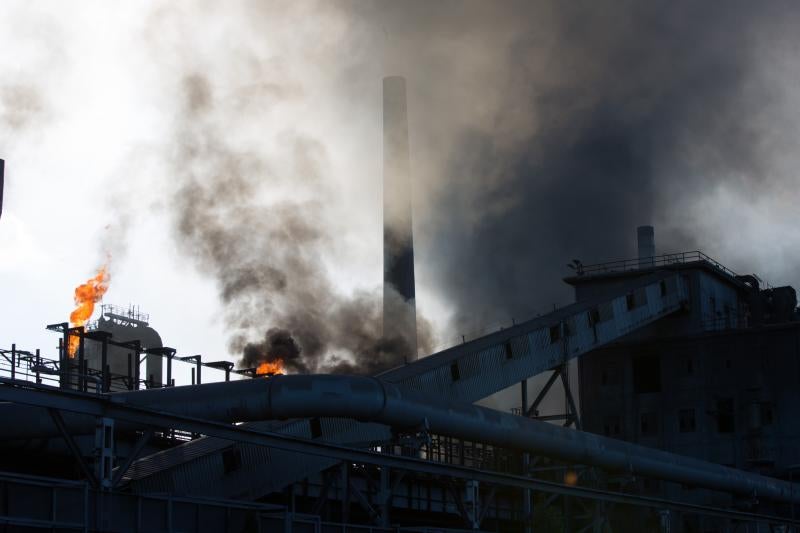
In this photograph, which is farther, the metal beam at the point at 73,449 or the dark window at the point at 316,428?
the dark window at the point at 316,428

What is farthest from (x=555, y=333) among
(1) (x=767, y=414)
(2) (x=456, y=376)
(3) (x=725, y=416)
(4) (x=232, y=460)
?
(4) (x=232, y=460)

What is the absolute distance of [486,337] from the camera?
49.4m

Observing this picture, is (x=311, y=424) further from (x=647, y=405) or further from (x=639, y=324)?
(x=647, y=405)

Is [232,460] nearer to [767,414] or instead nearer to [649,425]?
[649,425]

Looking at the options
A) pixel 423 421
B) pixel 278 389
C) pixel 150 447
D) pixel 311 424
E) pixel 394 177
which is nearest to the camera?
pixel 278 389

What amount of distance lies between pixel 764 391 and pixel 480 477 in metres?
34.9

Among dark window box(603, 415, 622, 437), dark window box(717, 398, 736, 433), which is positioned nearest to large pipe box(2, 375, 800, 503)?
dark window box(717, 398, 736, 433)

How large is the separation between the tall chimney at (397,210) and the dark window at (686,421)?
1587cm

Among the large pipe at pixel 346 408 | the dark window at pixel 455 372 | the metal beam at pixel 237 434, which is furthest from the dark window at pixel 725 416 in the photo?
the metal beam at pixel 237 434

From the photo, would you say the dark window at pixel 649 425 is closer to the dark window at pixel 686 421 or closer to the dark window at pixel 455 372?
the dark window at pixel 686 421

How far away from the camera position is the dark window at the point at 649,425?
65.4 metres

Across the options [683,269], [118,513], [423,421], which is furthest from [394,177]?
[118,513]

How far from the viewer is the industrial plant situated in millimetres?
25578

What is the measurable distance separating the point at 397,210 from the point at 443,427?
124 ft
